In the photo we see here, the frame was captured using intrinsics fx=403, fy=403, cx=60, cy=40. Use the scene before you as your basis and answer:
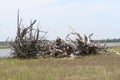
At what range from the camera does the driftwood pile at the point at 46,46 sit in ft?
93.6

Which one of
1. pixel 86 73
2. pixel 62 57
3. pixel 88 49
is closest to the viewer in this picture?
pixel 86 73

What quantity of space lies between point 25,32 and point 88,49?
16.1 ft

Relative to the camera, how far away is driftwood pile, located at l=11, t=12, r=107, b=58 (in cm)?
2853

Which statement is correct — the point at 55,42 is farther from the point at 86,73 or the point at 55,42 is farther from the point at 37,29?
the point at 86,73

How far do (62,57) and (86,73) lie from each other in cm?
1188

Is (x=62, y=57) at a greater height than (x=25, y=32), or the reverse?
(x=25, y=32)

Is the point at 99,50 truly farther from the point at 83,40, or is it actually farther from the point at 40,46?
the point at 40,46

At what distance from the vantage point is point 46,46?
97.5ft

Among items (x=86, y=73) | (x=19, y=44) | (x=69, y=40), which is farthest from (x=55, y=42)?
(x=86, y=73)

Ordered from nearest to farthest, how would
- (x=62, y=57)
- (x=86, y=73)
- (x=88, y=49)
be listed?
1. (x=86, y=73)
2. (x=62, y=57)
3. (x=88, y=49)

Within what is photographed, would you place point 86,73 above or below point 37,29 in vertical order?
below

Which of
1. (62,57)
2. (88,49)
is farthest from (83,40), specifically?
(62,57)

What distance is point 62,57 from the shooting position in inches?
1112

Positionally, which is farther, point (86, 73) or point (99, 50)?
point (99, 50)
